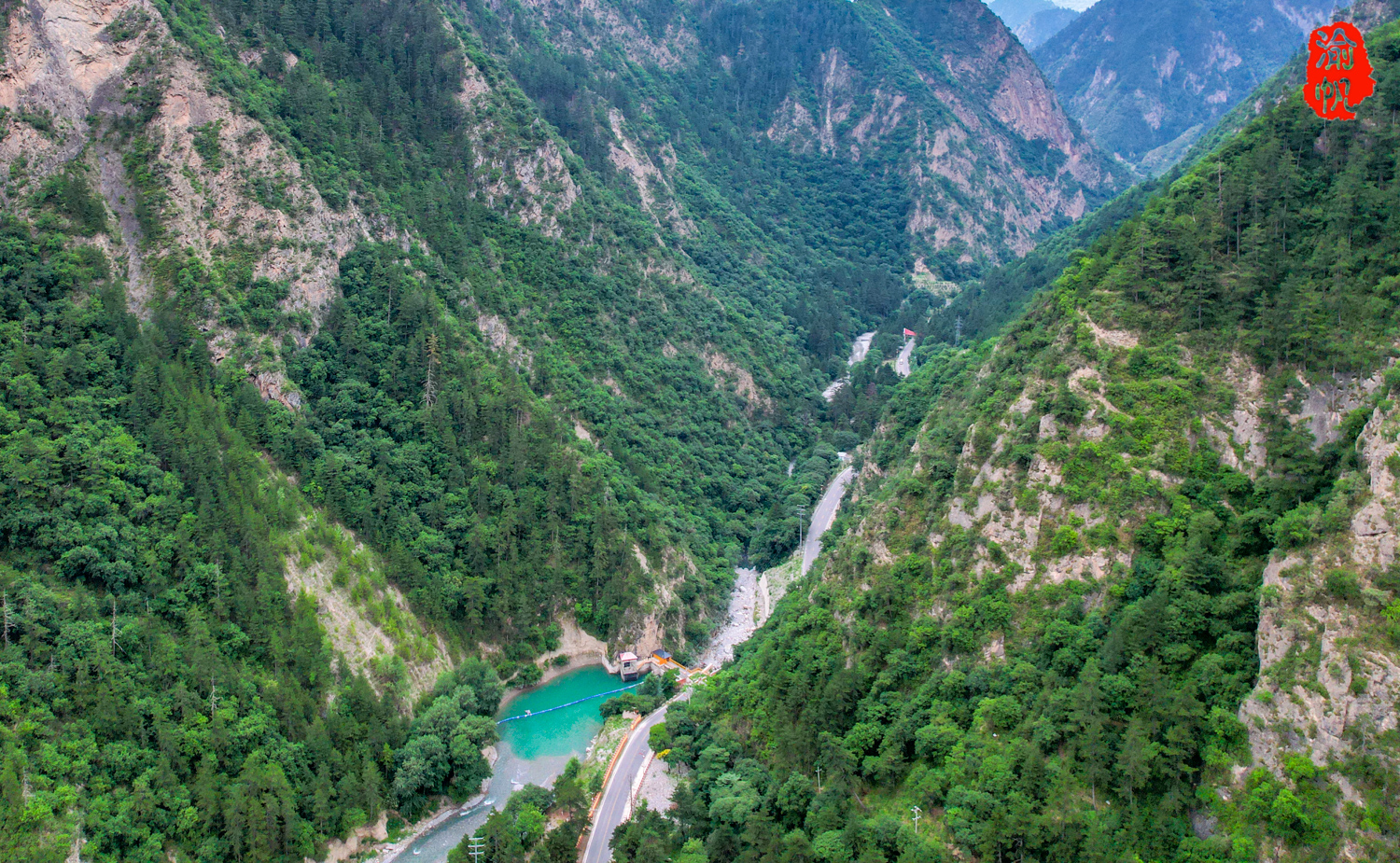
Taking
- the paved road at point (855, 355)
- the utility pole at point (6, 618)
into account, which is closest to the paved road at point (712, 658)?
the paved road at point (855, 355)

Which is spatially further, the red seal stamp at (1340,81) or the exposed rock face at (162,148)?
the exposed rock face at (162,148)

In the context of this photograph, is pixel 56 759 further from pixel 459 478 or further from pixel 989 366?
pixel 989 366

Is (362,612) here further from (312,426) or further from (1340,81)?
(1340,81)

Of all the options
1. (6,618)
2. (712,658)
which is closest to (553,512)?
(712,658)

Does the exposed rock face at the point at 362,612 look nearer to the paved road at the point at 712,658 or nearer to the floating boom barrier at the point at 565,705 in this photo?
the floating boom barrier at the point at 565,705

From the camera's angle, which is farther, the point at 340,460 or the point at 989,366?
the point at 340,460

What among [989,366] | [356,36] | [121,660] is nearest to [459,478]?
[121,660]

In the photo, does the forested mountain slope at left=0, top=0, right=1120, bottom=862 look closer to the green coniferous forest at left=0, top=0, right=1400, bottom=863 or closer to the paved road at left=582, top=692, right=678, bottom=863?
the green coniferous forest at left=0, top=0, right=1400, bottom=863
